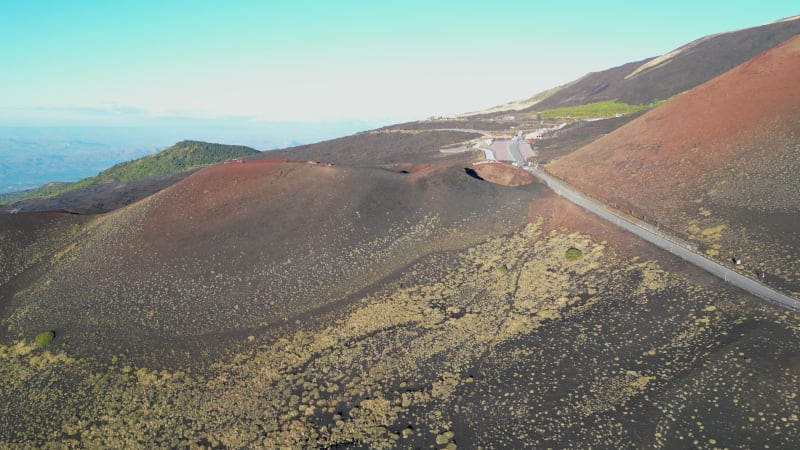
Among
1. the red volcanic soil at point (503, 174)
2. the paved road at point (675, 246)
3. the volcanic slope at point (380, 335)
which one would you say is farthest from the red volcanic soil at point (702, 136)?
the volcanic slope at point (380, 335)

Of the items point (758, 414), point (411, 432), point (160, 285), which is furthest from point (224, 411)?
point (758, 414)

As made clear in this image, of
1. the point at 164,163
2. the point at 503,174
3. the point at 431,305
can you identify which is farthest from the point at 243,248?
the point at 164,163

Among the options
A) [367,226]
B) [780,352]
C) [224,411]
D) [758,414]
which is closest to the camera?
[758,414]

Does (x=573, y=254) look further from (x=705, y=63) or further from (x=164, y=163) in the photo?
(x=164, y=163)

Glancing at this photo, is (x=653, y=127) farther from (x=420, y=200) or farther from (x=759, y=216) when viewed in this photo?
(x=420, y=200)

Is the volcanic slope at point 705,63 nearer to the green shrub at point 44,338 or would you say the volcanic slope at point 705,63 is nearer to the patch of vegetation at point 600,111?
the patch of vegetation at point 600,111

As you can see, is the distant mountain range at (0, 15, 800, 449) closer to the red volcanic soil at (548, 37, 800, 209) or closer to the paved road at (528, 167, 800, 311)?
the red volcanic soil at (548, 37, 800, 209)

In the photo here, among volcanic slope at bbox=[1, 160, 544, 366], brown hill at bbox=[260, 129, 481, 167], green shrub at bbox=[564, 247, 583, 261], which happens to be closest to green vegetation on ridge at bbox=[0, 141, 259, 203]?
brown hill at bbox=[260, 129, 481, 167]
